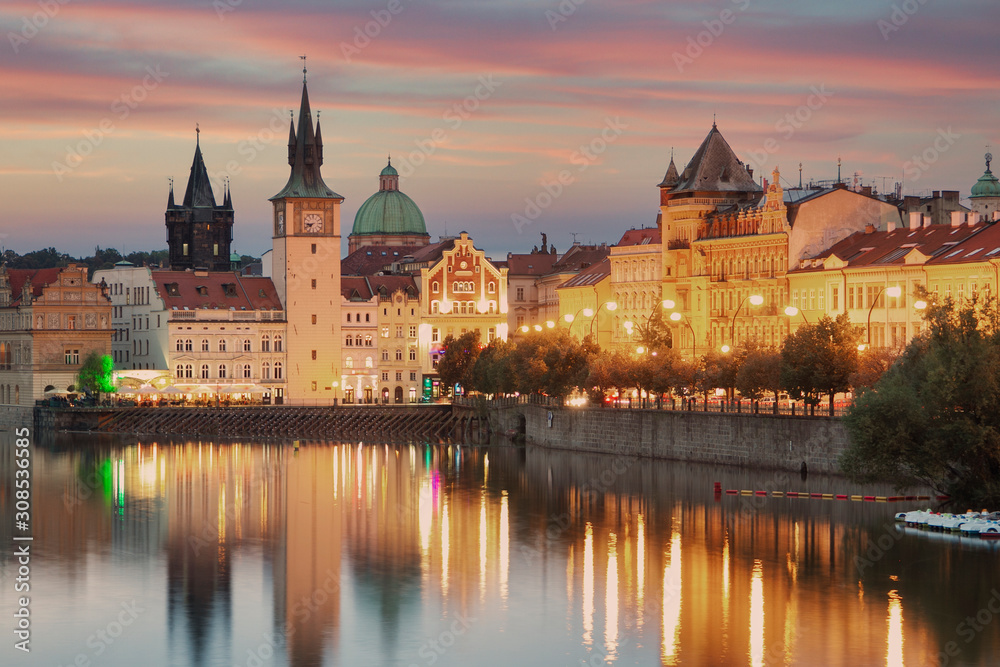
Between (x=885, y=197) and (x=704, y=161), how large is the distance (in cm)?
1293

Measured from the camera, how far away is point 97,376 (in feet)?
495

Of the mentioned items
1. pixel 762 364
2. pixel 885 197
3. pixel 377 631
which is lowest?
pixel 377 631

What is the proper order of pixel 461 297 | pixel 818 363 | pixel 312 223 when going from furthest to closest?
pixel 461 297
pixel 312 223
pixel 818 363

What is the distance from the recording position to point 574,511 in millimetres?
80188

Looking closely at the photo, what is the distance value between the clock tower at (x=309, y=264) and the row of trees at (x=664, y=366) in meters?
13.5

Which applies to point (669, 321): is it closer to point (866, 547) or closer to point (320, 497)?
point (320, 497)

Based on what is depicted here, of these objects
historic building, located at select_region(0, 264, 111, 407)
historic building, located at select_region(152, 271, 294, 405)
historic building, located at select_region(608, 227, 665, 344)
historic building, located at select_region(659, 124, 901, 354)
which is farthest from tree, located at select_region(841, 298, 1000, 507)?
historic building, located at select_region(0, 264, 111, 407)

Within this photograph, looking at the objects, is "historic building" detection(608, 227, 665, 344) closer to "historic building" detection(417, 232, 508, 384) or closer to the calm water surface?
"historic building" detection(417, 232, 508, 384)

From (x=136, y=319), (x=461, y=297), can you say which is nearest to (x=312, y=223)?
(x=461, y=297)

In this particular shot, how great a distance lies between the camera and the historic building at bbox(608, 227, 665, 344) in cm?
14188

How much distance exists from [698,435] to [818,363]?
10261mm

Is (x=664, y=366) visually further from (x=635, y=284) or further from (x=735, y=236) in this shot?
(x=635, y=284)

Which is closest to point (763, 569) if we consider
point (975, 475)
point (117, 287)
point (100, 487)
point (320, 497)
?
point (975, 475)

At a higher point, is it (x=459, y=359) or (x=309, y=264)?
(x=309, y=264)
